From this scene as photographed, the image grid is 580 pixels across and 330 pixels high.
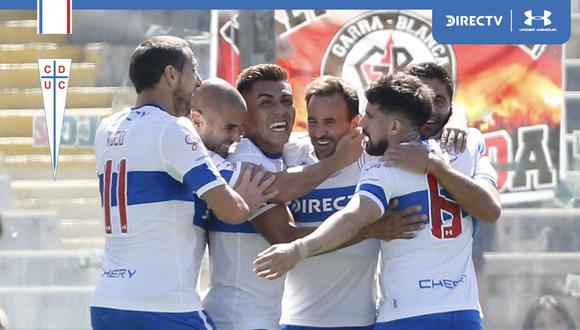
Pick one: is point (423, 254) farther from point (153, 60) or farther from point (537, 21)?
point (537, 21)

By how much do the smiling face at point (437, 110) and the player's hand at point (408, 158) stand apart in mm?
409

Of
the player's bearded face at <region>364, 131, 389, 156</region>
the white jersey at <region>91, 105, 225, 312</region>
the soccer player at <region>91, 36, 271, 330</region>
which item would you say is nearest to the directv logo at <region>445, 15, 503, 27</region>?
the player's bearded face at <region>364, 131, 389, 156</region>

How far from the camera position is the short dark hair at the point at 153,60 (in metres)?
4.38

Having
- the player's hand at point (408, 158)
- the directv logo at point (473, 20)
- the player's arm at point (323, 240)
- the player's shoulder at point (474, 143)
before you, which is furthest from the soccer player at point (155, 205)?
the directv logo at point (473, 20)

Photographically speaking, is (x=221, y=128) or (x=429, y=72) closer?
(x=221, y=128)

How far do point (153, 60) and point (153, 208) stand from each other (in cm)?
53

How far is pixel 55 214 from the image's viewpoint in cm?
877

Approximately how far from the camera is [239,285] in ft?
14.9

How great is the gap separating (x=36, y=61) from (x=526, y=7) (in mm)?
3494

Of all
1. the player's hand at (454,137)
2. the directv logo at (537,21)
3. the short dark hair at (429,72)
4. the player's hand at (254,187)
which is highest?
the directv logo at (537,21)

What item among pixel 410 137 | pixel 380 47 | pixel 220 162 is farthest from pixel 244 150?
pixel 380 47

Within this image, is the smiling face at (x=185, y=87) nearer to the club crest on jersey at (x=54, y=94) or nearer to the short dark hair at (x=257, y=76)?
the short dark hair at (x=257, y=76)

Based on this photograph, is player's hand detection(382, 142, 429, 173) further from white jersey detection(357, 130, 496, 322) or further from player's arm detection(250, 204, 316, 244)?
player's arm detection(250, 204, 316, 244)

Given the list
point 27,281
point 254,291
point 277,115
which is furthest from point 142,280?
point 27,281
